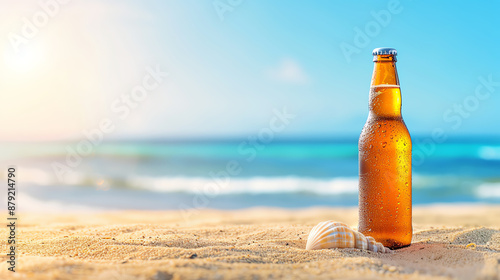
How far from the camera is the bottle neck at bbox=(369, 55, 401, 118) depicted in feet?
9.40

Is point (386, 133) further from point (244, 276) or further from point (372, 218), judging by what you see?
point (244, 276)

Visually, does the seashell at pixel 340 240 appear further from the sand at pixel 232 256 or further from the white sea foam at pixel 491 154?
the white sea foam at pixel 491 154

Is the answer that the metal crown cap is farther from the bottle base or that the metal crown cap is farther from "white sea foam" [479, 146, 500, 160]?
"white sea foam" [479, 146, 500, 160]

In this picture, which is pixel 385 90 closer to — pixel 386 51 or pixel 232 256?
pixel 386 51

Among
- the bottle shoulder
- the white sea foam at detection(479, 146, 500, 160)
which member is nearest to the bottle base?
the bottle shoulder

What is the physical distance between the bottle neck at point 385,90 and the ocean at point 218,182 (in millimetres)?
6851

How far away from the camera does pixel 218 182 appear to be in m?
14.7

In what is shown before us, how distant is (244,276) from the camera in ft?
5.96

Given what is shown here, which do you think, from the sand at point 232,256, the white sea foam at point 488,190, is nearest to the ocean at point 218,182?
the white sea foam at point 488,190

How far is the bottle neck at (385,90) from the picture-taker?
9.40 feet

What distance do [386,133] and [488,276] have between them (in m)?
1.13

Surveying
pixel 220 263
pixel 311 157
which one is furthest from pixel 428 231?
pixel 311 157

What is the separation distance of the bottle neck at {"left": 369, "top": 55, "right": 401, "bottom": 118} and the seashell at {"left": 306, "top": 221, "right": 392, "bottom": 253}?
0.78 metres

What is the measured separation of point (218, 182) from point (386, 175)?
12.2 meters
